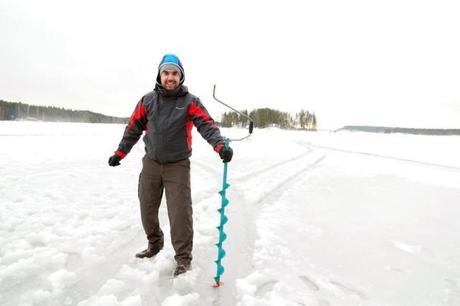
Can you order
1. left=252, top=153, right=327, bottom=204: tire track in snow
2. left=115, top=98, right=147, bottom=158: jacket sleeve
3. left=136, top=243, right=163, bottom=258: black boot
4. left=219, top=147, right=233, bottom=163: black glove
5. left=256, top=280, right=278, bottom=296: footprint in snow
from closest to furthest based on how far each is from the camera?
left=219, top=147, right=233, bottom=163: black glove < left=256, top=280, right=278, bottom=296: footprint in snow < left=115, top=98, right=147, bottom=158: jacket sleeve < left=136, top=243, right=163, bottom=258: black boot < left=252, top=153, right=327, bottom=204: tire track in snow

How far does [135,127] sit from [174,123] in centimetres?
55

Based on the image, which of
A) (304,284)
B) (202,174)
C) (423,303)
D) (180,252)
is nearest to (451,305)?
(423,303)

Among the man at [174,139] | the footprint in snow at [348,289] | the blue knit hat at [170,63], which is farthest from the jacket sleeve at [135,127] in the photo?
the footprint in snow at [348,289]

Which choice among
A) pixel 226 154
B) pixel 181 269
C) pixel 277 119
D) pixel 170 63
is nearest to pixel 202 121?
pixel 226 154

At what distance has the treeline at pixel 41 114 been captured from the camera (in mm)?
98312

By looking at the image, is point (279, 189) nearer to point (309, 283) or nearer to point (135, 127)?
point (309, 283)

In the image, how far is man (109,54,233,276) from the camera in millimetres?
3098

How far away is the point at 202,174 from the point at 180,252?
19.9 feet

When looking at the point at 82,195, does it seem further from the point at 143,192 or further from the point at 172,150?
the point at 172,150

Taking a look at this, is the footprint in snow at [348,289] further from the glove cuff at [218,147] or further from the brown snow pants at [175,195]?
the glove cuff at [218,147]

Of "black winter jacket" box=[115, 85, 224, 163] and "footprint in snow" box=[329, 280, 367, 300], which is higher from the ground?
"black winter jacket" box=[115, 85, 224, 163]

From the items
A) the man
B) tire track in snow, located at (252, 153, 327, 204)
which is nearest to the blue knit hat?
the man

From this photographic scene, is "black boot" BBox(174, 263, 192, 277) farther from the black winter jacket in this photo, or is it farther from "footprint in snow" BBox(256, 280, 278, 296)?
the black winter jacket

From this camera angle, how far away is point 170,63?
3.04 metres
